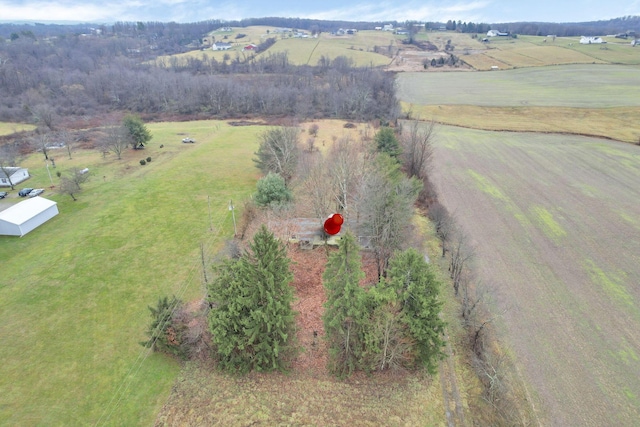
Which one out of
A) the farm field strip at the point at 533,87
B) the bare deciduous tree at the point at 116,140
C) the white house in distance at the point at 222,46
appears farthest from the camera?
the white house in distance at the point at 222,46

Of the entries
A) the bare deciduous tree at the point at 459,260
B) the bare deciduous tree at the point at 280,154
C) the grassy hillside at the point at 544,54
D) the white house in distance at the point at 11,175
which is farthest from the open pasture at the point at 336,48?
the bare deciduous tree at the point at 459,260

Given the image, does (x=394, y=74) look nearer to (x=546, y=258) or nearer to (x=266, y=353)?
(x=546, y=258)

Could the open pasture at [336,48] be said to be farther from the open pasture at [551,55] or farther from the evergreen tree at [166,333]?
the evergreen tree at [166,333]

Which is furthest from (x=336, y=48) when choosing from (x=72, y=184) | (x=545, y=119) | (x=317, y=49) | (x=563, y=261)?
(x=563, y=261)

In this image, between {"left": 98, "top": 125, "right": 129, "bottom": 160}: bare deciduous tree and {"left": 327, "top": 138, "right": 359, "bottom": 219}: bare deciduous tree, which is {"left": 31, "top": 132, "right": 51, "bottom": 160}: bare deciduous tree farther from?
{"left": 327, "top": 138, "right": 359, "bottom": 219}: bare deciduous tree

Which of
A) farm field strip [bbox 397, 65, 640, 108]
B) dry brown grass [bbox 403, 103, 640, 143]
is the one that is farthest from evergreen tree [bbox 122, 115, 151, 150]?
farm field strip [bbox 397, 65, 640, 108]

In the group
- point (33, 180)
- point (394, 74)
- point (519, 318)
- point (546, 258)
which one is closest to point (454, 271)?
point (519, 318)

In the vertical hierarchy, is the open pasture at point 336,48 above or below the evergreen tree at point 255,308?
above
